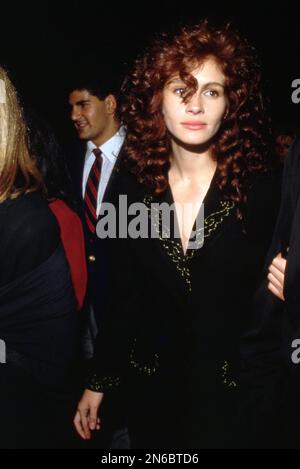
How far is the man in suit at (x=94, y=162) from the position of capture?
3.05 m

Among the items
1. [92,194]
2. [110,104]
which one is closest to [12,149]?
[92,194]

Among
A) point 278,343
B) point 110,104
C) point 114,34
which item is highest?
point 114,34

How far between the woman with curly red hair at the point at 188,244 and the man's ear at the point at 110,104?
1.69m

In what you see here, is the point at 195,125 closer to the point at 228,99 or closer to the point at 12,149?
the point at 228,99

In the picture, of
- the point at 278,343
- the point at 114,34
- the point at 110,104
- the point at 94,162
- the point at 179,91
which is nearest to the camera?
the point at 278,343

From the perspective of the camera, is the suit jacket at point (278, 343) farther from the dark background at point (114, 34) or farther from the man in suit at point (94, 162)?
the dark background at point (114, 34)

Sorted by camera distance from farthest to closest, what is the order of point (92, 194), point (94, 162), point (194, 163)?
point (94, 162)
point (92, 194)
point (194, 163)

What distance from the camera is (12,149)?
1533 millimetres

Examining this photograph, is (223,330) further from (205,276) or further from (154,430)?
(154,430)

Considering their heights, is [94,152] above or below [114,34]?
below

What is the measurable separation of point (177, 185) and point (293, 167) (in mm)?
561

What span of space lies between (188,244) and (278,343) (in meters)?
0.46

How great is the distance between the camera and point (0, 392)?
154 centimetres

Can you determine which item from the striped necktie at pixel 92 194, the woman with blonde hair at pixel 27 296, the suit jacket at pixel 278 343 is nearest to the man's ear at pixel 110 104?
the striped necktie at pixel 92 194
